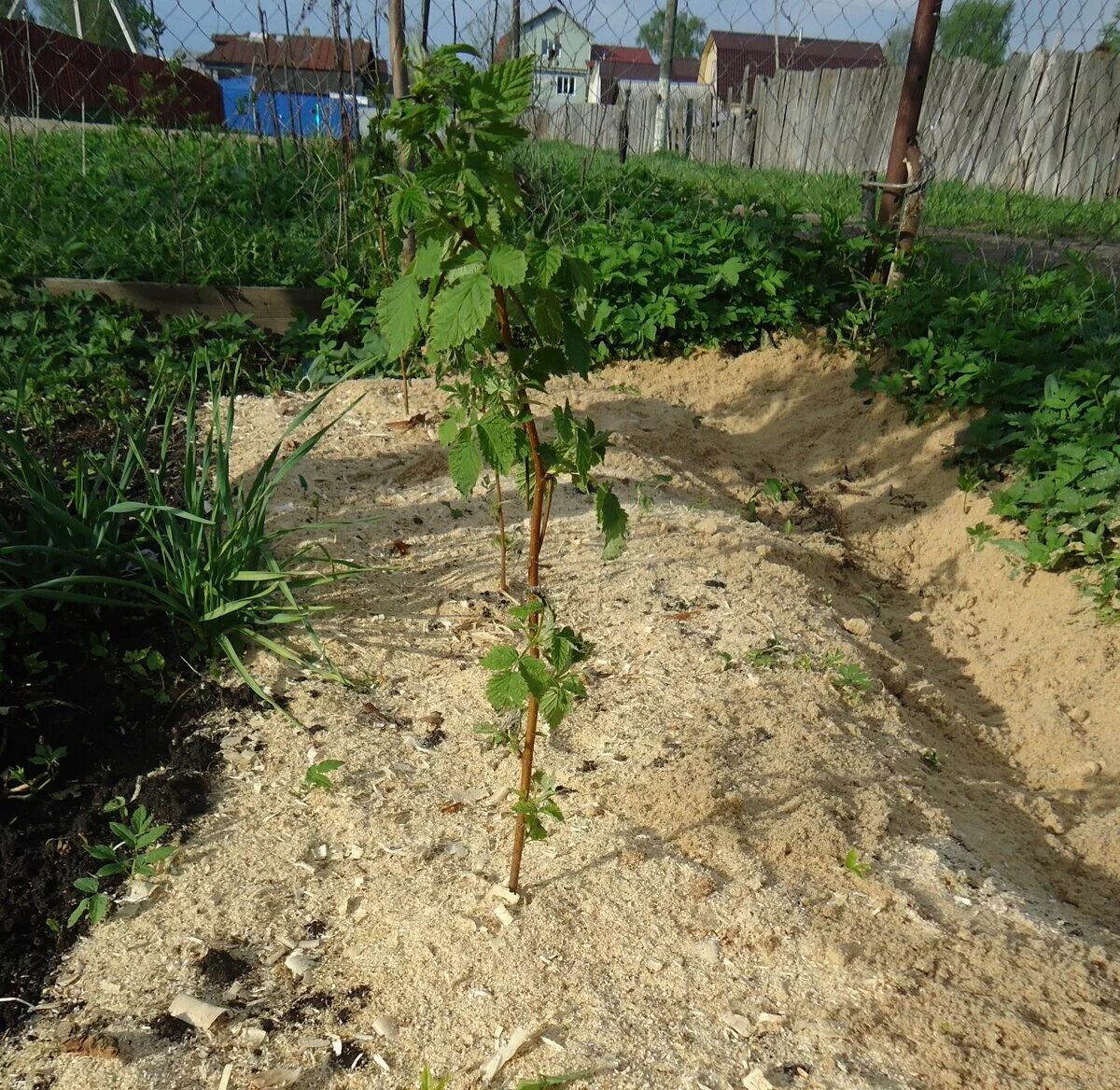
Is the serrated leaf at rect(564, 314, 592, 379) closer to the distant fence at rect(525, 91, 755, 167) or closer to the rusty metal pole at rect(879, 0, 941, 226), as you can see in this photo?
the rusty metal pole at rect(879, 0, 941, 226)

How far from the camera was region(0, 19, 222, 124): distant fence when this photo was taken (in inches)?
242

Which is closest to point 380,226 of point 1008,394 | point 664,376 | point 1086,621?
point 664,376

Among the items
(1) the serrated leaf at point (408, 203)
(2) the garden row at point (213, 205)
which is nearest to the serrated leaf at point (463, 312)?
(1) the serrated leaf at point (408, 203)

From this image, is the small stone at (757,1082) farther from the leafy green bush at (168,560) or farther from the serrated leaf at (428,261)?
the leafy green bush at (168,560)

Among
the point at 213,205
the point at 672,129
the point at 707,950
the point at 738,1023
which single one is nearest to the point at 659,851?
the point at 707,950

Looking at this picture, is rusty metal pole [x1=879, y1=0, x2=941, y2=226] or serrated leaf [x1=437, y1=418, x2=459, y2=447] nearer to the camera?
serrated leaf [x1=437, y1=418, x2=459, y2=447]

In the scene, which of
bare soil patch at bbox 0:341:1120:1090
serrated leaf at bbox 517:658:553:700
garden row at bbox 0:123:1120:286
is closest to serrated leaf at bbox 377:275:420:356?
serrated leaf at bbox 517:658:553:700

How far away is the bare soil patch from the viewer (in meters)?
1.70

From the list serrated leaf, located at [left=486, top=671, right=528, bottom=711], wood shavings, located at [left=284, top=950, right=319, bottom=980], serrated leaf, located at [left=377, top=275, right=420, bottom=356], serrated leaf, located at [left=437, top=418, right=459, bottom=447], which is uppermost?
serrated leaf, located at [left=377, top=275, right=420, bottom=356]

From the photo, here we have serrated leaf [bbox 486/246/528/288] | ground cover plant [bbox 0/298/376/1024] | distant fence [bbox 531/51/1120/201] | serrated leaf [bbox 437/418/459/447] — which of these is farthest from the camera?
distant fence [bbox 531/51/1120/201]

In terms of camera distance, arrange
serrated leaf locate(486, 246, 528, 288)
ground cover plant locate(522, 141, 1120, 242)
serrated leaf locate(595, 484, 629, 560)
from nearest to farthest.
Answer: serrated leaf locate(486, 246, 528, 288) → serrated leaf locate(595, 484, 629, 560) → ground cover plant locate(522, 141, 1120, 242)

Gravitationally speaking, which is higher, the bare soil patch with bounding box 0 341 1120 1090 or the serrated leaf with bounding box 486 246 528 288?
the serrated leaf with bounding box 486 246 528 288

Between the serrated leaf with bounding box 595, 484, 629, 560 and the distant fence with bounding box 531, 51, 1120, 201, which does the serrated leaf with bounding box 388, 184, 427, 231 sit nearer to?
the serrated leaf with bounding box 595, 484, 629, 560

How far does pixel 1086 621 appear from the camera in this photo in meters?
3.42
